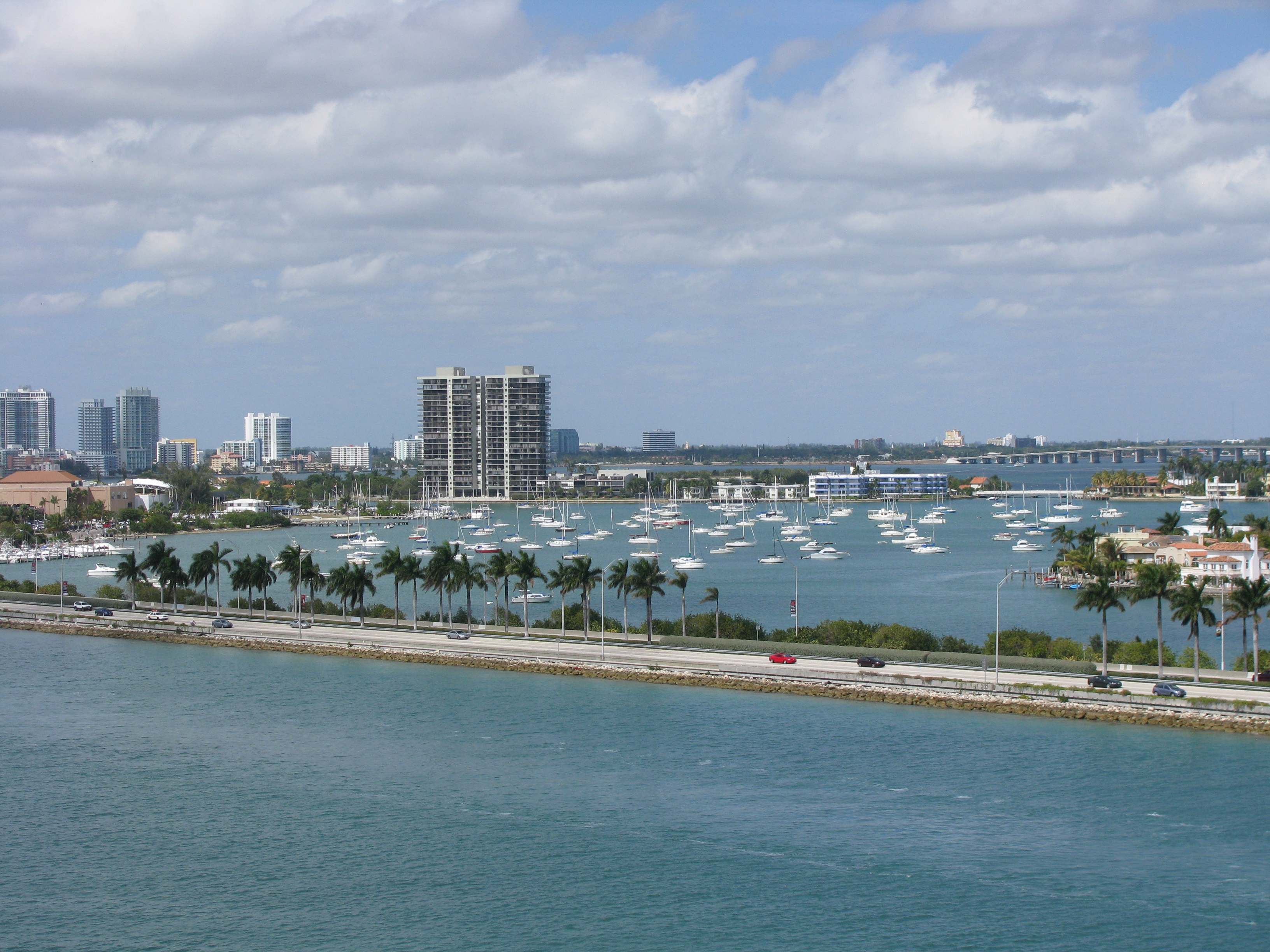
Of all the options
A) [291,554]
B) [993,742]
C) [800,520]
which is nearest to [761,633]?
[993,742]

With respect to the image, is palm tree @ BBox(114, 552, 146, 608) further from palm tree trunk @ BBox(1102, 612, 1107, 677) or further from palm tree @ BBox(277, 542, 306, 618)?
palm tree trunk @ BBox(1102, 612, 1107, 677)

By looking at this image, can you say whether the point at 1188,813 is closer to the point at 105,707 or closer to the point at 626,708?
the point at 626,708

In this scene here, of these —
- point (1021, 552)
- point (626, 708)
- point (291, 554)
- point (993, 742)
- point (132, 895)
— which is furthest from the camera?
point (1021, 552)

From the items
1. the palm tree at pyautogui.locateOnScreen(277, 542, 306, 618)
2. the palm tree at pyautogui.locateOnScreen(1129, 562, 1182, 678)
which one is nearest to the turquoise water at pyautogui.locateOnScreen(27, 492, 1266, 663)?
the palm tree at pyautogui.locateOnScreen(1129, 562, 1182, 678)

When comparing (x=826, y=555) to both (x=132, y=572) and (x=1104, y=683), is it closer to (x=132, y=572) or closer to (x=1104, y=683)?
(x=132, y=572)

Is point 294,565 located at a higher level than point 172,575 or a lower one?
higher

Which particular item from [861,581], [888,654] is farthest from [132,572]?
[861,581]
